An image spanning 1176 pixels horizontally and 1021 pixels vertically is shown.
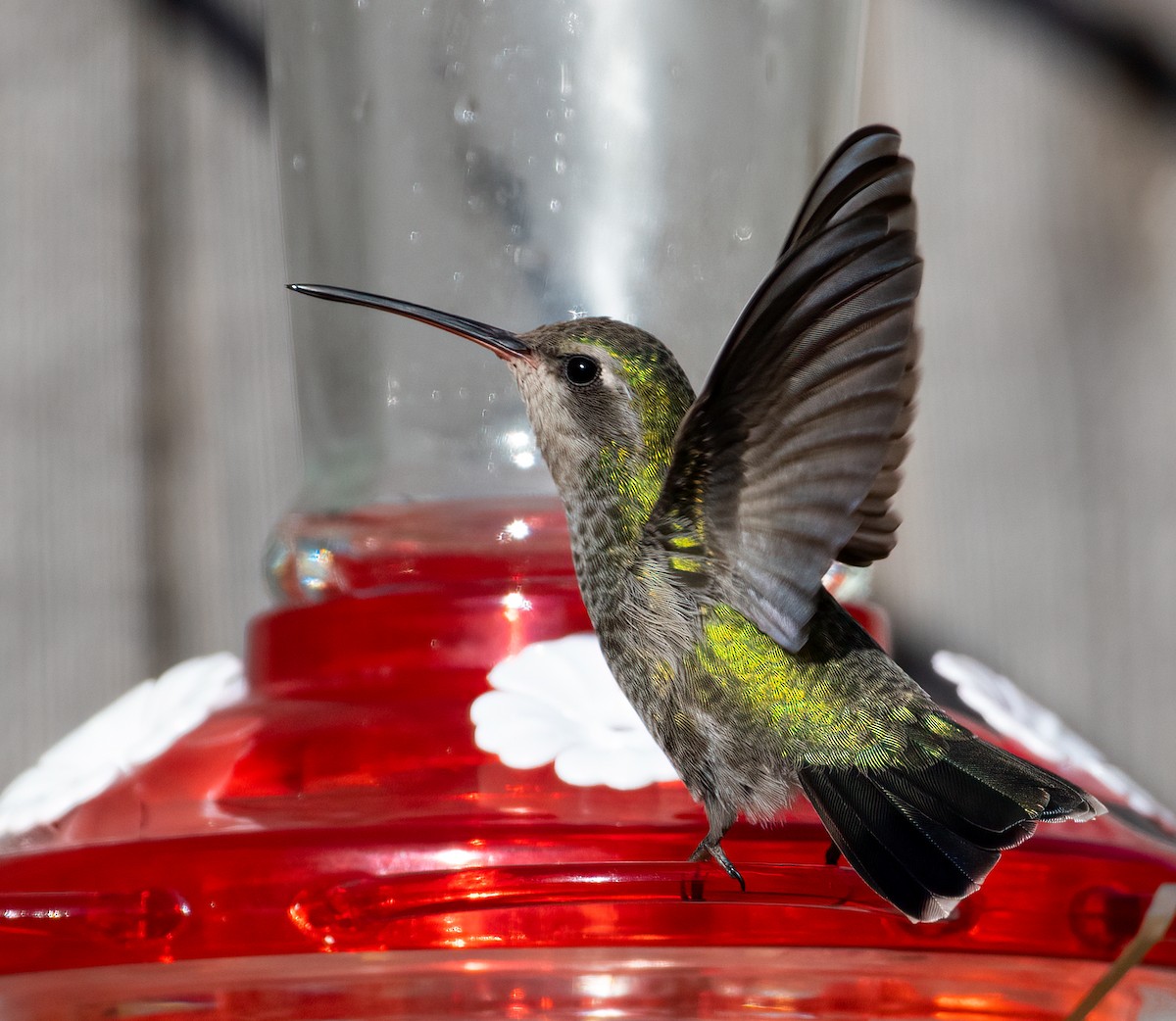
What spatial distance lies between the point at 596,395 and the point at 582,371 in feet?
0.06

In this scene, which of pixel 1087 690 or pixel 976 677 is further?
pixel 1087 690

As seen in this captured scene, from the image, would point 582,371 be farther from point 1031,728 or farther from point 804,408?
point 1031,728

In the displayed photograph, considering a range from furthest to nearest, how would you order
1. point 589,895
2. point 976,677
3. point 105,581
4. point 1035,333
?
point 1035,333 → point 105,581 → point 976,677 → point 589,895

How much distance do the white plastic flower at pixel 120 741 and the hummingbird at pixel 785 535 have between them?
56cm

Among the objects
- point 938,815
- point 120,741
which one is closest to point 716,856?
point 938,815

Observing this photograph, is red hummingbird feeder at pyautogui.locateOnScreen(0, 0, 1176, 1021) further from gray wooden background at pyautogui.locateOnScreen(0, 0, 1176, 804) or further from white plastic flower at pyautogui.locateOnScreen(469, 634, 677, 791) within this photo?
gray wooden background at pyautogui.locateOnScreen(0, 0, 1176, 804)

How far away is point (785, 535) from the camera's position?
0.86 metres

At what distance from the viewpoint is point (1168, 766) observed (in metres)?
2.09

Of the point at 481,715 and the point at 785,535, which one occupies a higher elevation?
the point at 785,535

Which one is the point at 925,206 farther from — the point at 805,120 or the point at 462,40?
the point at 462,40

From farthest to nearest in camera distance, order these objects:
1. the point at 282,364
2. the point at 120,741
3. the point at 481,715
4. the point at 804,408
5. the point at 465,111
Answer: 1. the point at 282,364
2. the point at 465,111
3. the point at 120,741
4. the point at 481,715
5. the point at 804,408

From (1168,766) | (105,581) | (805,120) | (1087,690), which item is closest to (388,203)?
(805,120)

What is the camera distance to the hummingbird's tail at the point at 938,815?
0.80m

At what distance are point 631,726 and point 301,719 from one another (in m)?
0.29
